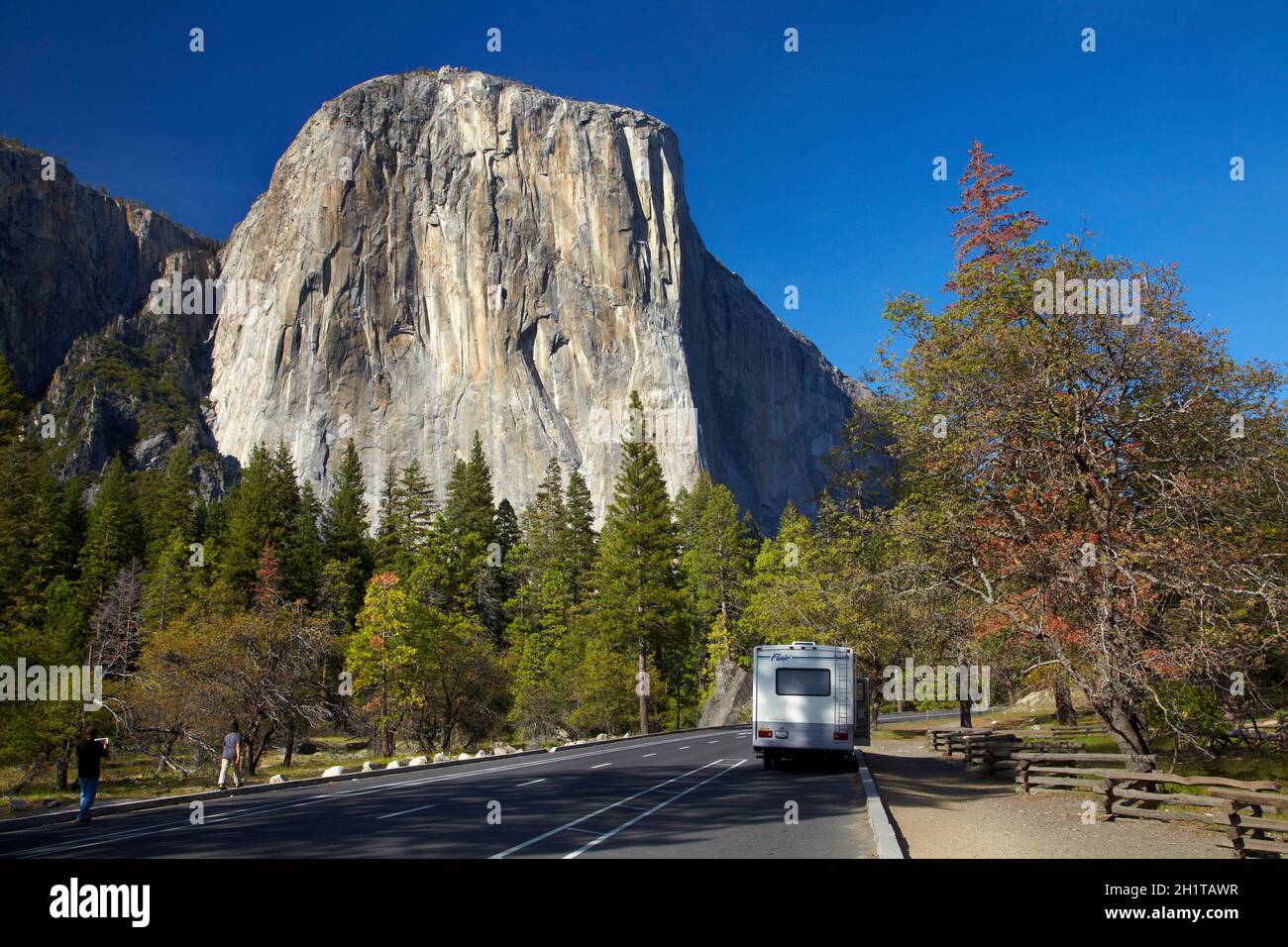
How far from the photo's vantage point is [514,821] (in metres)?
12.3

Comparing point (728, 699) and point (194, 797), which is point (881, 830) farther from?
point (728, 699)

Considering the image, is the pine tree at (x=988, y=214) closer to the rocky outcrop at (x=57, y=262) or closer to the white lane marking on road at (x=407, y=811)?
the white lane marking on road at (x=407, y=811)

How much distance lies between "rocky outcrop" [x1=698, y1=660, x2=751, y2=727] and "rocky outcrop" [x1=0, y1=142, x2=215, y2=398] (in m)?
117

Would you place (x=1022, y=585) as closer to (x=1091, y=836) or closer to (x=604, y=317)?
(x=1091, y=836)

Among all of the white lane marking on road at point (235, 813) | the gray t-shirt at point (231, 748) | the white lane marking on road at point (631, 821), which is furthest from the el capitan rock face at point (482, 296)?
the white lane marking on road at point (631, 821)

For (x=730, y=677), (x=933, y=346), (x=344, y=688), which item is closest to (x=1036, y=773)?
(x=933, y=346)

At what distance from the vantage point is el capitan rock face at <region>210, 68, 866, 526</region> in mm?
108812

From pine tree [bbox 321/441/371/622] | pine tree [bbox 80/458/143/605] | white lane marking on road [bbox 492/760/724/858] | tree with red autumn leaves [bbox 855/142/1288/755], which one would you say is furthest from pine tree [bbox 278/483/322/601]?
tree with red autumn leaves [bbox 855/142/1288/755]

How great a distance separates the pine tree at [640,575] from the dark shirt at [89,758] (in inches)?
1224

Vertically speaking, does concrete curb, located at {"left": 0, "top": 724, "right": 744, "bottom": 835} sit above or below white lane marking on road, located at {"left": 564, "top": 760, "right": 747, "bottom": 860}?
below

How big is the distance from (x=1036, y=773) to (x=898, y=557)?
489 centimetres

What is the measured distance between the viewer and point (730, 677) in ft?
173

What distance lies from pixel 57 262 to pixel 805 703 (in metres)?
153

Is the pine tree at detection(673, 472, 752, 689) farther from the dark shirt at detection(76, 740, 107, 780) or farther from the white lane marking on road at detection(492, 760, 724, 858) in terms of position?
the dark shirt at detection(76, 740, 107, 780)
